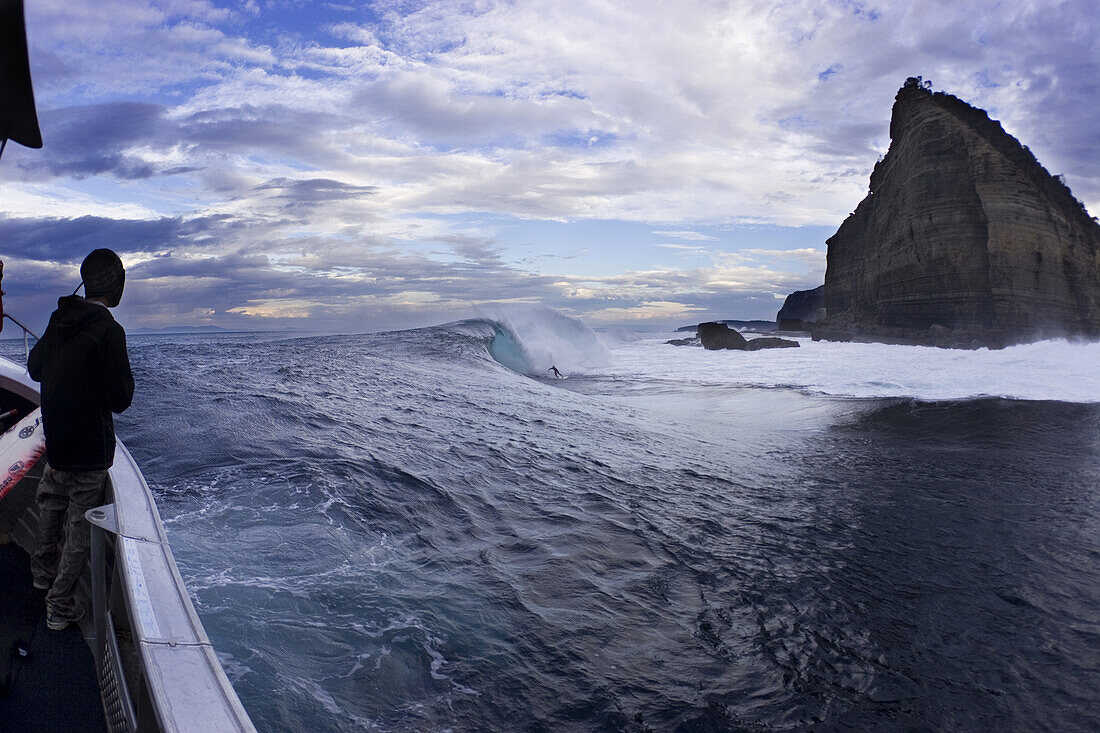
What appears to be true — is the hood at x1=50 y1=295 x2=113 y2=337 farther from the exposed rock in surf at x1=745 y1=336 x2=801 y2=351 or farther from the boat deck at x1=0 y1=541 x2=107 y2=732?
the exposed rock in surf at x1=745 y1=336 x2=801 y2=351

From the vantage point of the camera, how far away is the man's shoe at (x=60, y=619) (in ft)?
8.37

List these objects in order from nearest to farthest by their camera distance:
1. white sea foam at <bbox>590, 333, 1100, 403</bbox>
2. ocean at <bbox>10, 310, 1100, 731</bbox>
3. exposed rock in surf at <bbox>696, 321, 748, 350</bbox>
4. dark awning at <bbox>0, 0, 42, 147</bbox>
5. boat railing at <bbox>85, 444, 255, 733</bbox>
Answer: boat railing at <bbox>85, 444, 255, 733</bbox>
dark awning at <bbox>0, 0, 42, 147</bbox>
ocean at <bbox>10, 310, 1100, 731</bbox>
white sea foam at <bbox>590, 333, 1100, 403</bbox>
exposed rock in surf at <bbox>696, 321, 748, 350</bbox>

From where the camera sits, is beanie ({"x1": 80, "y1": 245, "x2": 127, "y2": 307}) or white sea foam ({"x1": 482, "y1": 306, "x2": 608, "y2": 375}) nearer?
beanie ({"x1": 80, "y1": 245, "x2": 127, "y2": 307})

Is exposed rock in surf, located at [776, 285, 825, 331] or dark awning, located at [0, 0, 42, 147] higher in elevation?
exposed rock in surf, located at [776, 285, 825, 331]

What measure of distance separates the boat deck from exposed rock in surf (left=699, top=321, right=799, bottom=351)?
2834cm

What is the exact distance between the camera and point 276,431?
7648 millimetres

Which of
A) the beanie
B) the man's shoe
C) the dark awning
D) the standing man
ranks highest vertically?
the dark awning

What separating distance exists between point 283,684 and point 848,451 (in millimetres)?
7335

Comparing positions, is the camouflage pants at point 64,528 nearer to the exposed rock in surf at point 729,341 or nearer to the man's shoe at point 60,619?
the man's shoe at point 60,619

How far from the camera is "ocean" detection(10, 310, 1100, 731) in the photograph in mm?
2830

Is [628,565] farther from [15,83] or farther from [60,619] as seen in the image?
[15,83]

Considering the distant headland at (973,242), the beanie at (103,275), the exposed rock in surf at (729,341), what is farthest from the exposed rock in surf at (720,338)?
the beanie at (103,275)

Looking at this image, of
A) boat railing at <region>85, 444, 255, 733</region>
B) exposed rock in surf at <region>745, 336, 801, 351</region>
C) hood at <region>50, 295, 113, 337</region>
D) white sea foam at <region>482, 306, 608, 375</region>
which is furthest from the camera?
exposed rock in surf at <region>745, 336, 801, 351</region>

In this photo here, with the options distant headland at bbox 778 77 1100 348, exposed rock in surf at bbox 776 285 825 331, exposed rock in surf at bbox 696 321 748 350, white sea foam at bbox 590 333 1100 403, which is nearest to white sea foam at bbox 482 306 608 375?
white sea foam at bbox 590 333 1100 403
